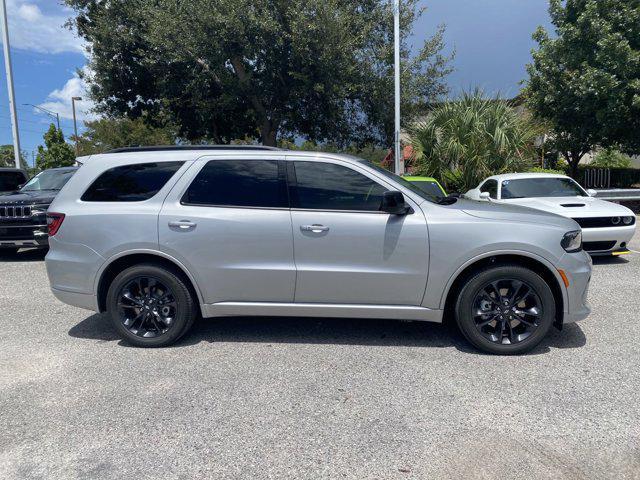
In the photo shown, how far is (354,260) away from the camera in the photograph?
414 centimetres

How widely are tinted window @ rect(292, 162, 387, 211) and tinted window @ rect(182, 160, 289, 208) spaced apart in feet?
0.57

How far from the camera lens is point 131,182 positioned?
4.50 metres

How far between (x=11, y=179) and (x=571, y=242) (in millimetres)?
12178

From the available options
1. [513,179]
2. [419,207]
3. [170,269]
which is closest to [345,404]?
[419,207]

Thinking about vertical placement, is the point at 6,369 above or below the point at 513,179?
below

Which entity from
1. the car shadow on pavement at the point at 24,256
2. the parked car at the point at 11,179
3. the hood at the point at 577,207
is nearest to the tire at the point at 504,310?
the hood at the point at 577,207

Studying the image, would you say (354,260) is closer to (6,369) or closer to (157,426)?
(157,426)

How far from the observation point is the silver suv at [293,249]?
13.4 ft

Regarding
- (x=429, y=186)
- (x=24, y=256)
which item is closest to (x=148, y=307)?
(x=429, y=186)

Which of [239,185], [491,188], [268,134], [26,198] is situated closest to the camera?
[239,185]

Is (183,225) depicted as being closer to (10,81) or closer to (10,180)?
(10,180)

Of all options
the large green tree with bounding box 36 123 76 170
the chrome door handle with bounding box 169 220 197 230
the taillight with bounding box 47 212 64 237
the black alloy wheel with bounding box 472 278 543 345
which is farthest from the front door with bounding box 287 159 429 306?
the large green tree with bounding box 36 123 76 170

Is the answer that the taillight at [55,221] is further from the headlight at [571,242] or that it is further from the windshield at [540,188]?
the windshield at [540,188]

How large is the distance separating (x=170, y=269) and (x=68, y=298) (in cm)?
105
